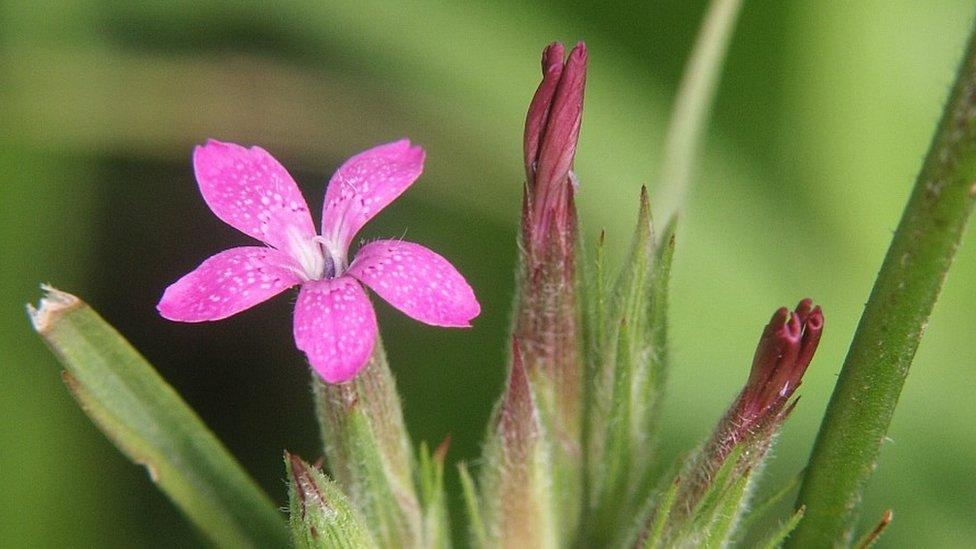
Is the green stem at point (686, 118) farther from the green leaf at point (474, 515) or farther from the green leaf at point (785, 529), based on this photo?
the green leaf at point (785, 529)

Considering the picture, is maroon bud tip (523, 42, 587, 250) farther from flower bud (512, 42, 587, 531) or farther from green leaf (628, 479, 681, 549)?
green leaf (628, 479, 681, 549)

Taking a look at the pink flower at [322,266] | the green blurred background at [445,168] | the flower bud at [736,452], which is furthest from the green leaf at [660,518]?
the green blurred background at [445,168]

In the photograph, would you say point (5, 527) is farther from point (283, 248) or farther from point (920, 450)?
point (920, 450)

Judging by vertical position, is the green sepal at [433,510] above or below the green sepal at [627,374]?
below

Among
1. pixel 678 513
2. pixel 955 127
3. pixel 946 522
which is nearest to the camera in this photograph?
pixel 955 127

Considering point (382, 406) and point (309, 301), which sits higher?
point (309, 301)

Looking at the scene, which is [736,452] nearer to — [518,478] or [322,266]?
[518,478]

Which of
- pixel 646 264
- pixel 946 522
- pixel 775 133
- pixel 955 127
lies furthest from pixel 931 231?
pixel 775 133
